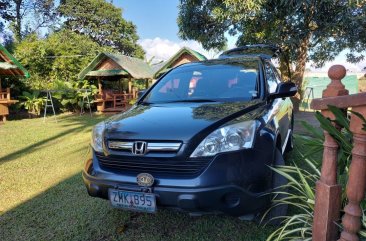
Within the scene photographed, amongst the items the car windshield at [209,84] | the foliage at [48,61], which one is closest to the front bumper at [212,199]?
the car windshield at [209,84]

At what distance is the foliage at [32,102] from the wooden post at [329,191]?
1487cm

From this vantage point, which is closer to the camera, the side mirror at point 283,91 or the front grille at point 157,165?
the front grille at point 157,165

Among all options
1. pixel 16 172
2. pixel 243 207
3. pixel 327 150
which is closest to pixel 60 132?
pixel 16 172

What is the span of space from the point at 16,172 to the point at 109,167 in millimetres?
3102

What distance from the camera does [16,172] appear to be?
16.1ft

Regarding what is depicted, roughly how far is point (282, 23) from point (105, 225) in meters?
9.62

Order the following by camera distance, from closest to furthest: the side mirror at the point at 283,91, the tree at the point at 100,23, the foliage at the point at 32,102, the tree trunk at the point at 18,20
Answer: the side mirror at the point at 283,91, the foliage at the point at 32,102, the tree trunk at the point at 18,20, the tree at the point at 100,23

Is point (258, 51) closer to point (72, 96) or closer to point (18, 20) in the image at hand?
point (72, 96)

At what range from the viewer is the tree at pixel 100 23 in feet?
107

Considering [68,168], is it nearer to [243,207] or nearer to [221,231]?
[221,231]

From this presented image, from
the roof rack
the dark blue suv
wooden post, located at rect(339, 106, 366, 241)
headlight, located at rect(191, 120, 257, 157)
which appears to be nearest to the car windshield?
the dark blue suv

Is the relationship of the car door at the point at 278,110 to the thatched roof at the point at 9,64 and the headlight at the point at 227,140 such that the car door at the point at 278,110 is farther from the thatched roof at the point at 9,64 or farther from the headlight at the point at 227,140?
the thatched roof at the point at 9,64

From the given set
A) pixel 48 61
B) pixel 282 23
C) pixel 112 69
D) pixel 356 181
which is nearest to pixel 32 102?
pixel 48 61

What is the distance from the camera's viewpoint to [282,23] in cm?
1051
